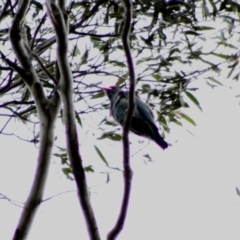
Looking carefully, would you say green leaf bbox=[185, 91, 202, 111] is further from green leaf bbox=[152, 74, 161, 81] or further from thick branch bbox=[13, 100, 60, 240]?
thick branch bbox=[13, 100, 60, 240]

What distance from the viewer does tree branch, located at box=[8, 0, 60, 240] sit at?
204cm

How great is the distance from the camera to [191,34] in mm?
3693

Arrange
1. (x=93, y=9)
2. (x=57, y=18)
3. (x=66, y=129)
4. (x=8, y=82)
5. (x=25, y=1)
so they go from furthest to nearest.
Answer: (x=93, y=9) < (x=8, y=82) < (x=25, y=1) < (x=57, y=18) < (x=66, y=129)

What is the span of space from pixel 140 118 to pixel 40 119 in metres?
1.38

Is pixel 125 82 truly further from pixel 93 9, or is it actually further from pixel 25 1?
pixel 25 1

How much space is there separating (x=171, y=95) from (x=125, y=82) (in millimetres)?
313

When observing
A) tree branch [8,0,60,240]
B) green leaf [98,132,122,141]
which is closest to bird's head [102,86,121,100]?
green leaf [98,132,122,141]

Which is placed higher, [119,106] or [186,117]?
[119,106]

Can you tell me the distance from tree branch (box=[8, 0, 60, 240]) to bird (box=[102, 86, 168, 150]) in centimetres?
114

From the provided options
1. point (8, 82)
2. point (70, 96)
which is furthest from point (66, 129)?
point (8, 82)

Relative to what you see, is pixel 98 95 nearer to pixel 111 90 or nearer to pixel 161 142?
pixel 111 90

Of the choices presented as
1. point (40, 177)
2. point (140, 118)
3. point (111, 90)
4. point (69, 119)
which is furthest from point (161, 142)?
point (69, 119)

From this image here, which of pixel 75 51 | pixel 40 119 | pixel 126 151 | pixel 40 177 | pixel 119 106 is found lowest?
pixel 126 151

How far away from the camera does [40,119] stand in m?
2.27
